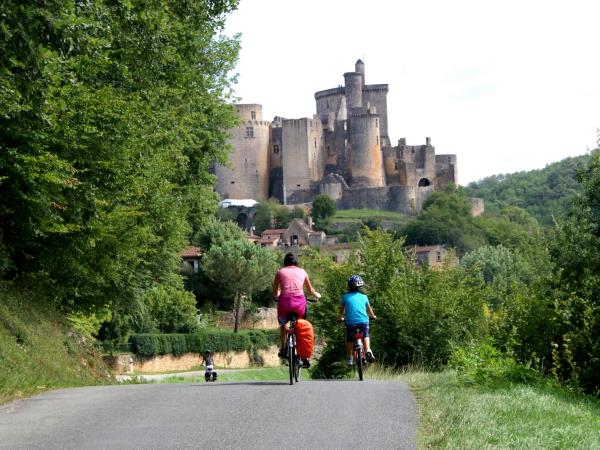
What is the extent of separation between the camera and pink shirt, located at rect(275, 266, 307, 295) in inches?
513

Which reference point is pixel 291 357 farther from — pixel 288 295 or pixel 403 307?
pixel 403 307

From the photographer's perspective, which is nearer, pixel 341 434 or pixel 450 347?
pixel 341 434

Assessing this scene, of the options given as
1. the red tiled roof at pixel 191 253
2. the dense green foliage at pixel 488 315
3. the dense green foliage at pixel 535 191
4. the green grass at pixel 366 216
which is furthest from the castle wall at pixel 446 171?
the dense green foliage at pixel 488 315

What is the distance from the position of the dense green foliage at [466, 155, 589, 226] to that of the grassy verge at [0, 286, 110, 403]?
124m

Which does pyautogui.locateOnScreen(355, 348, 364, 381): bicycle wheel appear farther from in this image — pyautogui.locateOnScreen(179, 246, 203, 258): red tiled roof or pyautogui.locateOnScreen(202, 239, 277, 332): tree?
pyautogui.locateOnScreen(179, 246, 203, 258): red tiled roof

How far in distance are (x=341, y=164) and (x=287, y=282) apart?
118673 millimetres

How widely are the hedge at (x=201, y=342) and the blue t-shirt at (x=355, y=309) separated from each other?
104 feet

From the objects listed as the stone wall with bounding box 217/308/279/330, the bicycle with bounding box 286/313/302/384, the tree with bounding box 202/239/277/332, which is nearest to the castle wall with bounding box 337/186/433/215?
the stone wall with bounding box 217/308/279/330

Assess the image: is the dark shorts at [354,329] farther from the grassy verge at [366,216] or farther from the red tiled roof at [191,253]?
the grassy verge at [366,216]

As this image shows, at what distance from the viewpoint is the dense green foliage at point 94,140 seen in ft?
39.7

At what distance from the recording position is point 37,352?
661 inches

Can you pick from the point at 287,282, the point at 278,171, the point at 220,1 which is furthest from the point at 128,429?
the point at 278,171

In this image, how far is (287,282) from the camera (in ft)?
42.8

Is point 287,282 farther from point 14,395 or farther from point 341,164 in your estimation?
point 341,164
